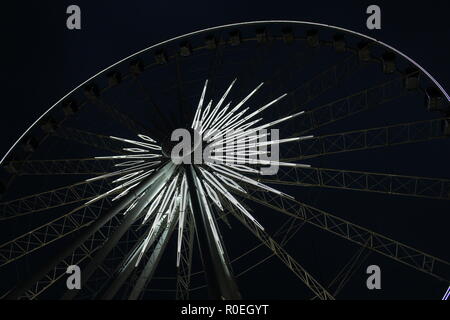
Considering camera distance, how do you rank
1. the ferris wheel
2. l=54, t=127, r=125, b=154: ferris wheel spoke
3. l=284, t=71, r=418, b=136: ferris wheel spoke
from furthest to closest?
l=54, t=127, r=125, b=154: ferris wheel spoke < l=284, t=71, r=418, b=136: ferris wheel spoke < the ferris wheel

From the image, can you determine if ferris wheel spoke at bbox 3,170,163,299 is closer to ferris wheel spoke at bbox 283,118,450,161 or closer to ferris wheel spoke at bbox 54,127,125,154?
ferris wheel spoke at bbox 283,118,450,161

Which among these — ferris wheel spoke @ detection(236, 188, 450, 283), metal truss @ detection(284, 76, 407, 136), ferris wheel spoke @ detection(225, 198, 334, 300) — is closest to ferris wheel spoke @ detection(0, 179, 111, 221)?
ferris wheel spoke @ detection(225, 198, 334, 300)

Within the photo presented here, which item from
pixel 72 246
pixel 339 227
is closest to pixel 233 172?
pixel 339 227

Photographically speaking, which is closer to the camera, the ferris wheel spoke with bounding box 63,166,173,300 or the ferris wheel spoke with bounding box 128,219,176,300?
the ferris wheel spoke with bounding box 63,166,173,300

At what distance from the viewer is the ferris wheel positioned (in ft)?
46.2

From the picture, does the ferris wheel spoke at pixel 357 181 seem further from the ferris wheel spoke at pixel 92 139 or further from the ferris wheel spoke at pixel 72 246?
the ferris wheel spoke at pixel 92 139

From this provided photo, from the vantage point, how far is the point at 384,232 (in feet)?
111

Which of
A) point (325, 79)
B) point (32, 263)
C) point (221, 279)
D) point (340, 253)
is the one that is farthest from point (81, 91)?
point (340, 253)

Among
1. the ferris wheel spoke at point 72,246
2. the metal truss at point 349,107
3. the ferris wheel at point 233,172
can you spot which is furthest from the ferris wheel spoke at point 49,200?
the metal truss at point 349,107

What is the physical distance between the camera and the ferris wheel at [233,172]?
46.2 feet

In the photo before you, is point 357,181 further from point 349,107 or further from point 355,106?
point 349,107
